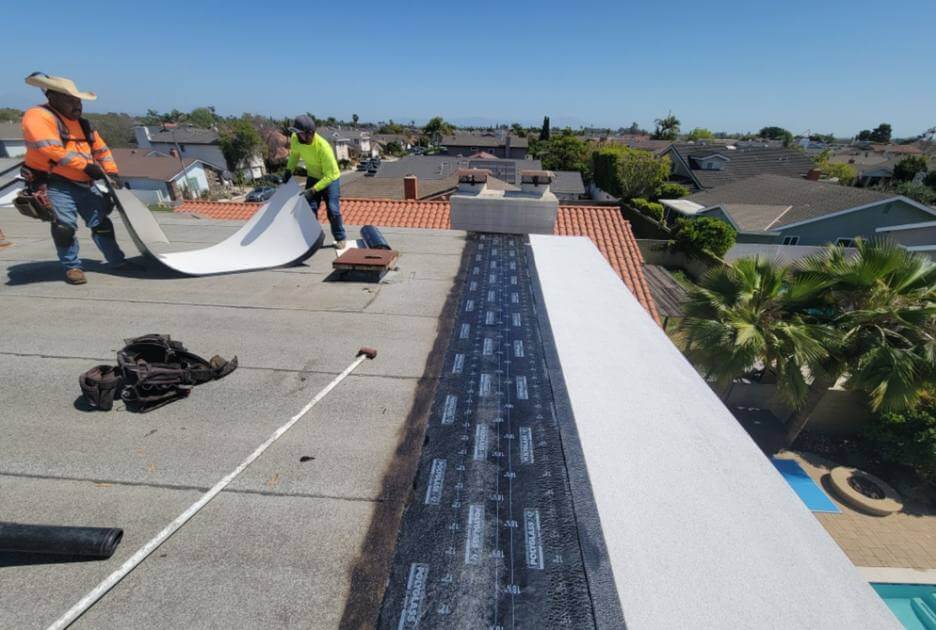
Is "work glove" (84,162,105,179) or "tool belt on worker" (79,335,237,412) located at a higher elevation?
"work glove" (84,162,105,179)

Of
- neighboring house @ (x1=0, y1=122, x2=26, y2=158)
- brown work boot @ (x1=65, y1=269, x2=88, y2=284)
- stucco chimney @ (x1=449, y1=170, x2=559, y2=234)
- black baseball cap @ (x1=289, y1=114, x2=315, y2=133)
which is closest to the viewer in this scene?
brown work boot @ (x1=65, y1=269, x2=88, y2=284)

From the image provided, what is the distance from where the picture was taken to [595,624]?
1658mm

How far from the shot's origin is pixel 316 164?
18.9 ft

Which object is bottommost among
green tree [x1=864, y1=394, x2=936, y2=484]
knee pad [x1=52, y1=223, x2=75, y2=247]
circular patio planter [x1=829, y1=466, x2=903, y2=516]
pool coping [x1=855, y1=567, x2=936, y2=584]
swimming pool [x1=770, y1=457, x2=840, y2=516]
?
pool coping [x1=855, y1=567, x2=936, y2=584]

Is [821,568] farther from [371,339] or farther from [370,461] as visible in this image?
[371,339]

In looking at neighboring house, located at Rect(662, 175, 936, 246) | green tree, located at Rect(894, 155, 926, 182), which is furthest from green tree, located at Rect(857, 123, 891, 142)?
neighboring house, located at Rect(662, 175, 936, 246)

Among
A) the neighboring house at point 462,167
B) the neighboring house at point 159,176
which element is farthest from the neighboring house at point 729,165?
the neighboring house at point 159,176

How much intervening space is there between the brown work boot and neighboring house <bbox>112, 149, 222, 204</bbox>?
41560mm

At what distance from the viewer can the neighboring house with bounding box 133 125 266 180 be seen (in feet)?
178

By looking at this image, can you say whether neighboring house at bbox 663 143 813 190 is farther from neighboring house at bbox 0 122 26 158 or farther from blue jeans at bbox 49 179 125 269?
neighboring house at bbox 0 122 26 158

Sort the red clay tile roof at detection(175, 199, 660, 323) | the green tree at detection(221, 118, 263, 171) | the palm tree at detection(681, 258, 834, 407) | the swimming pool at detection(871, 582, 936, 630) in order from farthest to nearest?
the green tree at detection(221, 118, 263, 171) < the red clay tile roof at detection(175, 199, 660, 323) < the palm tree at detection(681, 258, 834, 407) < the swimming pool at detection(871, 582, 936, 630)

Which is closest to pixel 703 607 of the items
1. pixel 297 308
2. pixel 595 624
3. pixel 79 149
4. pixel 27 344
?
pixel 595 624

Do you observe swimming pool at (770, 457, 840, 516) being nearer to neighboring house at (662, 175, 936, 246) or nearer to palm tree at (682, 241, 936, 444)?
palm tree at (682, 241, 936, 444)

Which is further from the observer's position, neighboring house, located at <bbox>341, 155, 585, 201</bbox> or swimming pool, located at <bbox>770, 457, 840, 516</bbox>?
neighboring house, located at <bbox>341, 155, 585, 201</bbox>
